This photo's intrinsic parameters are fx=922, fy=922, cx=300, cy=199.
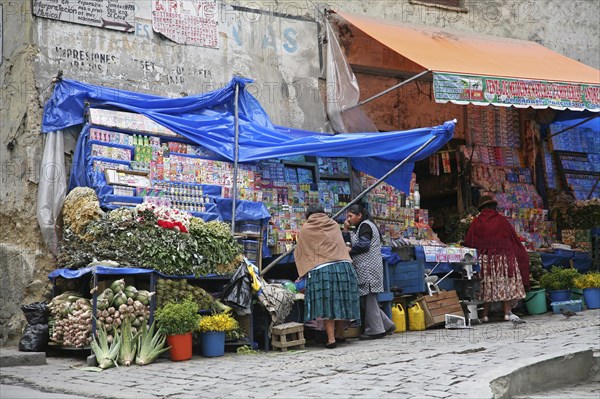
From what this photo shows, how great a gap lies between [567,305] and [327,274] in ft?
15.7

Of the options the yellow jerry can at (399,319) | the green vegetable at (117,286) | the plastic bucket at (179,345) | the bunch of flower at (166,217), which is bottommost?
the plastic bucket at (179,345)

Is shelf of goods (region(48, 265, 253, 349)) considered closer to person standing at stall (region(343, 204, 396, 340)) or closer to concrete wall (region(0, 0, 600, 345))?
concrete wall (region(0, 0, 600, 345))

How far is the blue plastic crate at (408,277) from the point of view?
38.9 ft

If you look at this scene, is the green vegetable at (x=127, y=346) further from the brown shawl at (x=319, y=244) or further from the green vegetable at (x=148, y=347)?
the brown shawl at (x=319, y=244)

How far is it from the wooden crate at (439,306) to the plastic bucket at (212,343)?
334 cm

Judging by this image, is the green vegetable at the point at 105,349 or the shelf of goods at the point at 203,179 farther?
the shelf of goods at the point at 203,179

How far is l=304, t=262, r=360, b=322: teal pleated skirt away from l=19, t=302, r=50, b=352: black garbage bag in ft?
9.09

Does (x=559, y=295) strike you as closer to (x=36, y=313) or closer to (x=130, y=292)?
(x=130, y=292)

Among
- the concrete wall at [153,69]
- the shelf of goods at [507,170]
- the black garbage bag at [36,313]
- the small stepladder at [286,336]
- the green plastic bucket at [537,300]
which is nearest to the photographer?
the black garbage bag at [36,313]

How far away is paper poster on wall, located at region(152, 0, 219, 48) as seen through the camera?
11617 mm

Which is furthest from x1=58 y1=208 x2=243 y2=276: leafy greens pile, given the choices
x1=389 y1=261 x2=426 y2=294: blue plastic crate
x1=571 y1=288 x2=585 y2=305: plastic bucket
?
x1=571 y1=288 x2=585 y2=305: plastic bucket

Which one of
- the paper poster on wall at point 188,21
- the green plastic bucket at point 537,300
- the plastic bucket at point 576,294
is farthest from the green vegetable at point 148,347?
the plastic bucket at point 576,294

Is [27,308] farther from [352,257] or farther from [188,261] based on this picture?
[352,257]

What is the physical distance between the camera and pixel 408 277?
1193 cm
